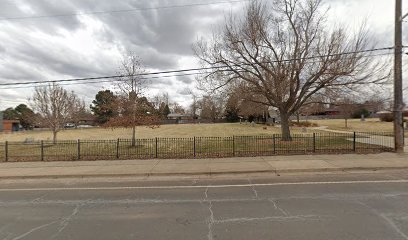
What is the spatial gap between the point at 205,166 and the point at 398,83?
10.1 m

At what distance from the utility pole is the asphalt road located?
519cm

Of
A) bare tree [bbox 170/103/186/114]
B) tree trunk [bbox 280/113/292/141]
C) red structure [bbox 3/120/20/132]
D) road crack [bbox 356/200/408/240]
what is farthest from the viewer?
bare tree [bbox 170/103/186/114]

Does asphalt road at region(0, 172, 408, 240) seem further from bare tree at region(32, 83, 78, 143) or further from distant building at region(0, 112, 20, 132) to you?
distant building at region(0, 112, 20, 132)

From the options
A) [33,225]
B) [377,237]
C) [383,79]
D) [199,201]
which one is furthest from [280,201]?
[383,79]

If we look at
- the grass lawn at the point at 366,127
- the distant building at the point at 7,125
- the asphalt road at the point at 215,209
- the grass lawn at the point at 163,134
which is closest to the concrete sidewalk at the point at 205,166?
the asphalt road at the point at 215,209

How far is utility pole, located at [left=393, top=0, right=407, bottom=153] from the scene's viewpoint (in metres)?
13.8

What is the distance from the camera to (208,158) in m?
13.8

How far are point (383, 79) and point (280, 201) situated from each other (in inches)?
570

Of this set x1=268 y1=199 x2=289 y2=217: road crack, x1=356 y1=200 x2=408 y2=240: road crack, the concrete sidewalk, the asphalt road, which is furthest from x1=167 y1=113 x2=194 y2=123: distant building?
x1=356 y1=200 x2=408 y2=240: road crack

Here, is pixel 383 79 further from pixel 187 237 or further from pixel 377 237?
pixel 187 237

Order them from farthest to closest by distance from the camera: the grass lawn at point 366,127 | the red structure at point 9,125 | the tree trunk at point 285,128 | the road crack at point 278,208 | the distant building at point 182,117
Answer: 1. the distant building at point 182,117
2. the red structure at point 9,125
3. the grass lawn at point 366,127
4. the tree trunk at point 285,128
5. the road crack at point 278,208

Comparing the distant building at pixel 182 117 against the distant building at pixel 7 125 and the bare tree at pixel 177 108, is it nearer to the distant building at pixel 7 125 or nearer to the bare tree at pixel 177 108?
the bare tree at pixel 177 108

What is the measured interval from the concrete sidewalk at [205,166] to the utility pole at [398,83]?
2.69 feet

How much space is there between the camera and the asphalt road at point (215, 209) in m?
4.82
